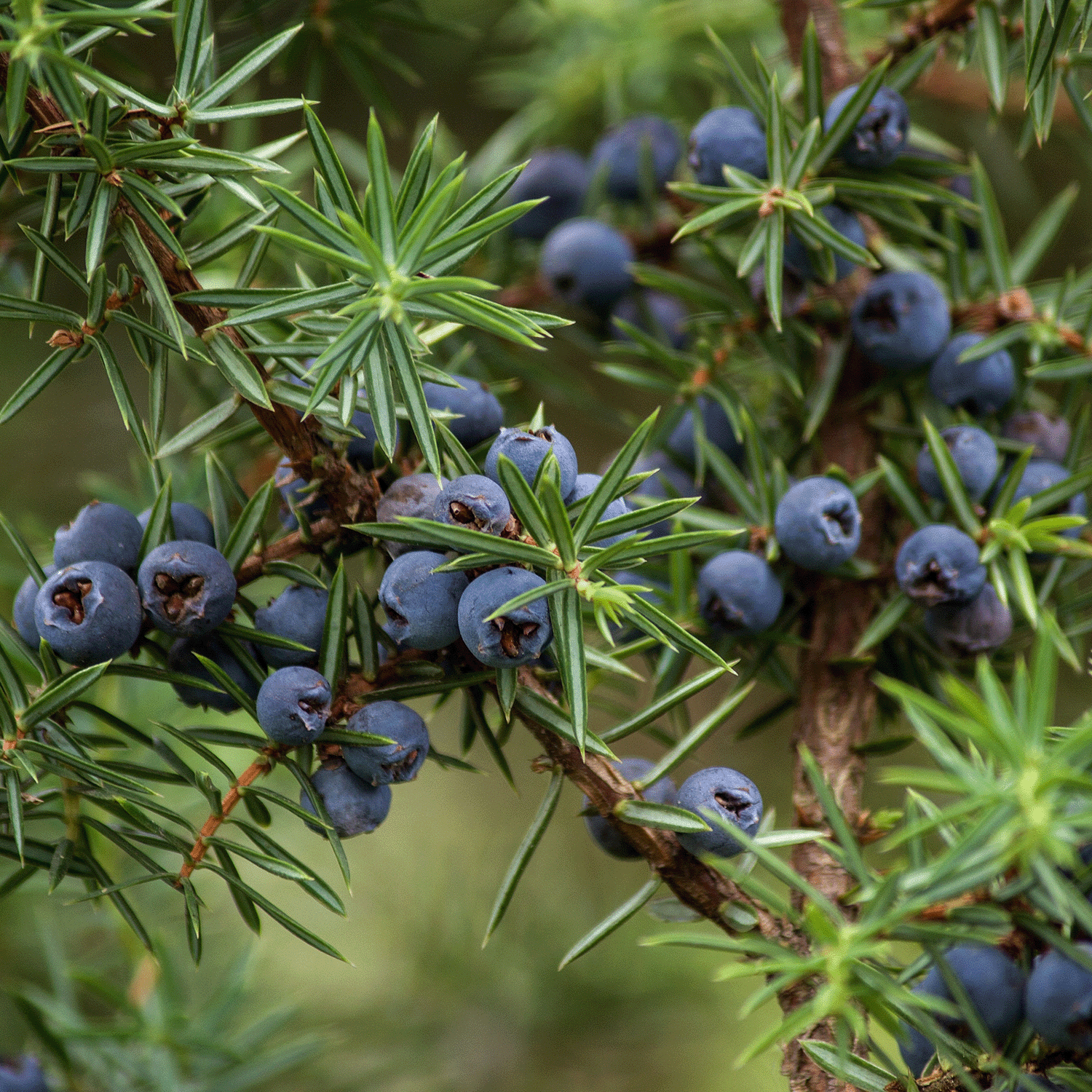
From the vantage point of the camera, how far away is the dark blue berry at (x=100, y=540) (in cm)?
74

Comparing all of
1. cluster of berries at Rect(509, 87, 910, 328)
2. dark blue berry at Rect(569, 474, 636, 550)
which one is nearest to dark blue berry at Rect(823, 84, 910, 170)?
cluster of berries at Rect(509, 87, 910, 328)

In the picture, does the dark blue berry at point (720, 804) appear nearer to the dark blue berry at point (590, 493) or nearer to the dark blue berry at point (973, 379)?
the dark blue berry at point (590, 493)

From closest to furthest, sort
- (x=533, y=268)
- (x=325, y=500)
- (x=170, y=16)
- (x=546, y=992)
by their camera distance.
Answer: (x=170, y=16)
(x=325, y=500)
(x=533, y=268)
(x=546, y=992)

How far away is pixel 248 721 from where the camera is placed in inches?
60.8

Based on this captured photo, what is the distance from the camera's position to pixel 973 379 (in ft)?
3.25

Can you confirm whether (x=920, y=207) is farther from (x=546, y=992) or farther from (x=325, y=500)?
(x=546, y=992)

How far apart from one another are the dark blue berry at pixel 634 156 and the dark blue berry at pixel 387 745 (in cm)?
85

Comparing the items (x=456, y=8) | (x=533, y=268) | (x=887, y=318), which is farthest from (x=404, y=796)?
(x=887, y=318)

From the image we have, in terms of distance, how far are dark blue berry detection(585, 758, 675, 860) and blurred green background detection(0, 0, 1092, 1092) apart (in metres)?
0.63

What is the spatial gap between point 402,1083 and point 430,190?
1666mm

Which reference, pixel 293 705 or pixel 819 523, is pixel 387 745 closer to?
pixel 293 705

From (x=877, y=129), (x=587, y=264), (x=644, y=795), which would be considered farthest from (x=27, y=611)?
(x=877, y=129)

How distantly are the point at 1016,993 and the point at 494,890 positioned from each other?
147 cm

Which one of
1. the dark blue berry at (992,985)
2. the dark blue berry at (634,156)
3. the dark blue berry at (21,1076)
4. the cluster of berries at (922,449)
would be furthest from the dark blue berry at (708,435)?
the dark blue berry at (21,1076)
